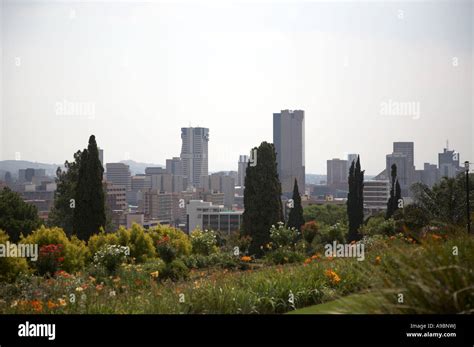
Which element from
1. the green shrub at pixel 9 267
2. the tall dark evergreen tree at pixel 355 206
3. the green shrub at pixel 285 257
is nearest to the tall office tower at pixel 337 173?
the tall dark evergreen tree at pixel 355 206

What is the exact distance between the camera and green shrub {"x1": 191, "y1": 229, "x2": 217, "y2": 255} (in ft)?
49.1

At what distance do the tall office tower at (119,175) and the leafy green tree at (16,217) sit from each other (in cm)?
240

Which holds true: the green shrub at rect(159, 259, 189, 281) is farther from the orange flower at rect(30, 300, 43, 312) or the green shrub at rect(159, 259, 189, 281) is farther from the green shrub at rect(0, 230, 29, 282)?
the orange flower at rect(30, 300, 43, 312)

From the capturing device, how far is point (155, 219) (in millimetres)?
14312

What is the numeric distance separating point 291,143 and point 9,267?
18.4ft

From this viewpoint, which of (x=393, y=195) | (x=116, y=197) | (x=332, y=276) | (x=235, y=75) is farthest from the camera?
(x=116, y=197)

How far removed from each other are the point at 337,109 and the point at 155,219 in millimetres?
6140

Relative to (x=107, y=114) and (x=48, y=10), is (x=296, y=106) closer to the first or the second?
(x=107, y=114)

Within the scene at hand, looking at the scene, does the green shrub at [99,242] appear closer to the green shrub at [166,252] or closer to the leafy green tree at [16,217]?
the green shrub at [166,252]

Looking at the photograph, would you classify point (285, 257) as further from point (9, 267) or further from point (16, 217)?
point (16, 217)

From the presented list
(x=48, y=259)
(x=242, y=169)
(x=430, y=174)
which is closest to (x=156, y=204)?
(x=242, y=169)

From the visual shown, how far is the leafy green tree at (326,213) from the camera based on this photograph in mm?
14078

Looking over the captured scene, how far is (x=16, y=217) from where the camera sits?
1513cm

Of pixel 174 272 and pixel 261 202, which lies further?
pixel 261 202
